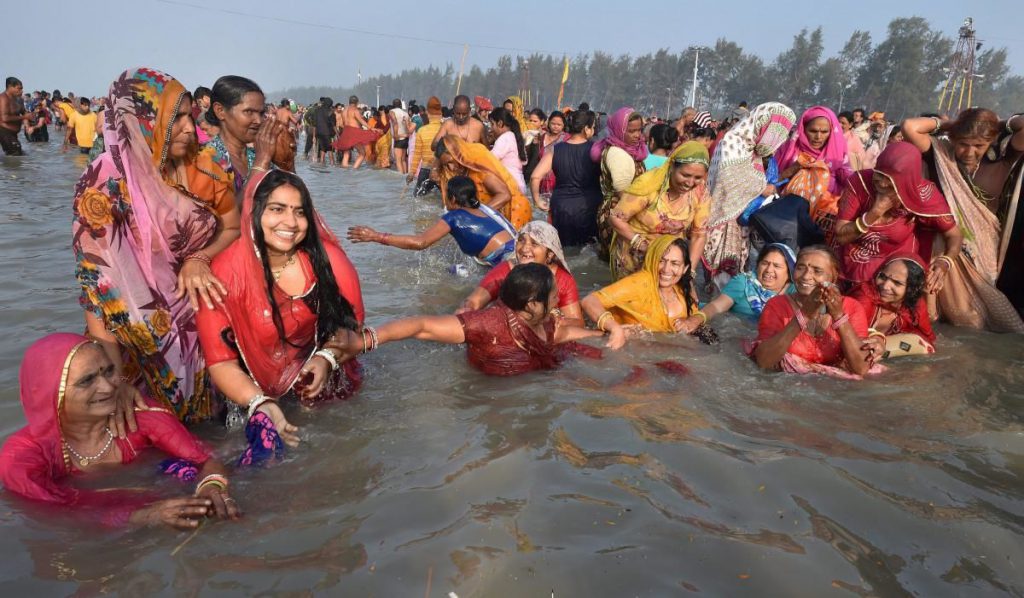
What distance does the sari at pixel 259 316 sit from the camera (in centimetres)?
278

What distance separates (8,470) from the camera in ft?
Result: 7.54

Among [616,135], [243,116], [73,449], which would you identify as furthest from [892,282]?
[73,449]

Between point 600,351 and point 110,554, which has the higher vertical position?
point 600,351

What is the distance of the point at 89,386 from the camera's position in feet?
7.86

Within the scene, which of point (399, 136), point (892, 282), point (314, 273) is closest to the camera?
point (314, 273)

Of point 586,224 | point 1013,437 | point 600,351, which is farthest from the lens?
point 586,224

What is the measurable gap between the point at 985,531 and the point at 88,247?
3609mm

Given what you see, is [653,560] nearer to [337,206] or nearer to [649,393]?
[649,393]

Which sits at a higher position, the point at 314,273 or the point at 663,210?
the point at 663,210

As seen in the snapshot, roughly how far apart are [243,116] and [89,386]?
1.61m

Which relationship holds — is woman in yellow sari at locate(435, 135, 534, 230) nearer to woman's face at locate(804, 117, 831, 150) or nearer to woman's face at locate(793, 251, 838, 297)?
woman's face at locate(804, 117, 831, 150)

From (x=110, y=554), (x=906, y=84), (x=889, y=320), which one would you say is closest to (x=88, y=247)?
(x=110, y=554)

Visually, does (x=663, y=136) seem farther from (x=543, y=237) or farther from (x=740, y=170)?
(x=543, y=237)

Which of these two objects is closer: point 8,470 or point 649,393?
point 8,470
